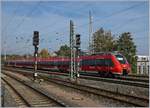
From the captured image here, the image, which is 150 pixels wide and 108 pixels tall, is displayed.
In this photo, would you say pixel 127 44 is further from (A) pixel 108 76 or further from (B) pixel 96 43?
(A) pixel 108 76

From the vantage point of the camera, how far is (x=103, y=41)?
87.3m

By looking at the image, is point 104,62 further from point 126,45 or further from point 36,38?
point 126,45

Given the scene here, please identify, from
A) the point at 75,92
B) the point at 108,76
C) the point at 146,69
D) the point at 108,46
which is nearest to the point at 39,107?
the point at 75,92

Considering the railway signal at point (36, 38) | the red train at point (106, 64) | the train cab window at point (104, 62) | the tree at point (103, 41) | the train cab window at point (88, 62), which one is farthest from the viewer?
the tree at point (103, 41)

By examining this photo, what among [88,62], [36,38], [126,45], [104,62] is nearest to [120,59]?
[104,62]

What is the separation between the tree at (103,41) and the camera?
83.3 meters

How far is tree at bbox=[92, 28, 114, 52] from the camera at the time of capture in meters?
83.3

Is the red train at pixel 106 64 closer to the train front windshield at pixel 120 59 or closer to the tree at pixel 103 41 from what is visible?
the train front windshield at pixel 120 59

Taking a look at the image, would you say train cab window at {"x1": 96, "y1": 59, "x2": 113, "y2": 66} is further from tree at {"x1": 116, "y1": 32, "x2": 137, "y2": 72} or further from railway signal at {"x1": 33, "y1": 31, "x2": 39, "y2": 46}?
tree at {"x1": 116, "y1": 32, "x2": 137, "y2": 72}

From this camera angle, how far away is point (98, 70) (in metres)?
39.1

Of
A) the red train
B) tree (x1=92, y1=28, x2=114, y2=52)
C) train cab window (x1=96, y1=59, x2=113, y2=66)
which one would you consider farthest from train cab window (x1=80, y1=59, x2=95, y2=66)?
tree (x1=92, y1=28, x2=114, y2=52)

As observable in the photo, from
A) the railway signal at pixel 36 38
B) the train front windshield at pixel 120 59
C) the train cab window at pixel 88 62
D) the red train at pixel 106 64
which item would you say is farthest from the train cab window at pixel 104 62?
the railway signal at pixel 36 38

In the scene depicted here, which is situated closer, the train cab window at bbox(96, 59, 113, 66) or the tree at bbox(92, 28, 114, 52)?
the train cab window at bbox(96, 59, 113, 66)

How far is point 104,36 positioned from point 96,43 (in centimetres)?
406
